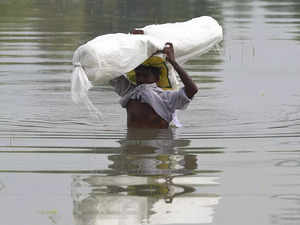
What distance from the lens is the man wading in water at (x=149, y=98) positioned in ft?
29.4

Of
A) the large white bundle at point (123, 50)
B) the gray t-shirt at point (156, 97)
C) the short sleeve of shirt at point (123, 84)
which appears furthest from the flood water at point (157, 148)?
the large white bundle at point (123, 50)

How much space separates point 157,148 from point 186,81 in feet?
2.07

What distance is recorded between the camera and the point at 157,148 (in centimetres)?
872

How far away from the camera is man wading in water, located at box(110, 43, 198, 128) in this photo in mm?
8961

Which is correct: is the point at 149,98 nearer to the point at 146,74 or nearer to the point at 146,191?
the point at 146,74

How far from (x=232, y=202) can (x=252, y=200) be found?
0.48ft

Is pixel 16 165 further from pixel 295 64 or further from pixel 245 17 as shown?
pixel 245 17

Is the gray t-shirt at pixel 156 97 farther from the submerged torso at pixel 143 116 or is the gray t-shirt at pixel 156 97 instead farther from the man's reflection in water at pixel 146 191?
the man's reflection in water at pixel 146 191

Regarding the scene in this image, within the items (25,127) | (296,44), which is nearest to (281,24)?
(296,44)

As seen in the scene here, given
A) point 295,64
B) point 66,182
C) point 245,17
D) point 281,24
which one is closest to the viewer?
point 66,182

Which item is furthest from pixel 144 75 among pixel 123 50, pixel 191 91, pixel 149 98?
pixel 191 91

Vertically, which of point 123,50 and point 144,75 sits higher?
point 123,50

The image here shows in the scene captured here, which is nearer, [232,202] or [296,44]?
[232,202]

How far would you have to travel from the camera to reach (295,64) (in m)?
14.6
